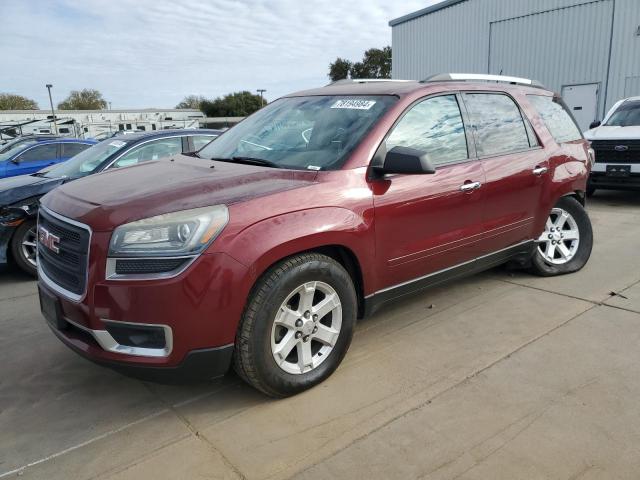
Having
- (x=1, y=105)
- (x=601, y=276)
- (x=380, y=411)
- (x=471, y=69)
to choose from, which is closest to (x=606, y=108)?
(x=471, y=69)

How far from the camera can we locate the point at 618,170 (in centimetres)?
Answer: 851

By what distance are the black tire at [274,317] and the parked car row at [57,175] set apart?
12.7ft

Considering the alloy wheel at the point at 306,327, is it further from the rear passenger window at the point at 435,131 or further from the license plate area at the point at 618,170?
the license plate area at the point at 618,170

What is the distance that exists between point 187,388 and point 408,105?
2.26 m

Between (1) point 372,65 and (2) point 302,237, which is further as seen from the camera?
(1) point 372,65

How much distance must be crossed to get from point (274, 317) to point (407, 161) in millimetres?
1165

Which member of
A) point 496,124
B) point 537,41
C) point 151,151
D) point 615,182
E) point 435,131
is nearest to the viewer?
point 435,131

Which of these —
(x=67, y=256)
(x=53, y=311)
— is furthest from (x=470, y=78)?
(x=53, y=311)

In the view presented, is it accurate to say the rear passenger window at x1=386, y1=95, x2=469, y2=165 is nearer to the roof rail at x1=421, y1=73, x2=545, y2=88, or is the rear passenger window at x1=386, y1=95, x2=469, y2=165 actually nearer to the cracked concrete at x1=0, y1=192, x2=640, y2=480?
the roof rail at x1=421, y1=73, x2=545, y2=88

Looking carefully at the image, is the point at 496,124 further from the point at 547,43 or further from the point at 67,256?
the point at 547,43

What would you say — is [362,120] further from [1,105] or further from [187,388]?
[1,105]

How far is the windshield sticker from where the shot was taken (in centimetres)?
338

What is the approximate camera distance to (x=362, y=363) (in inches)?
127

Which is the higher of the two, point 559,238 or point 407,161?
point 407,161
